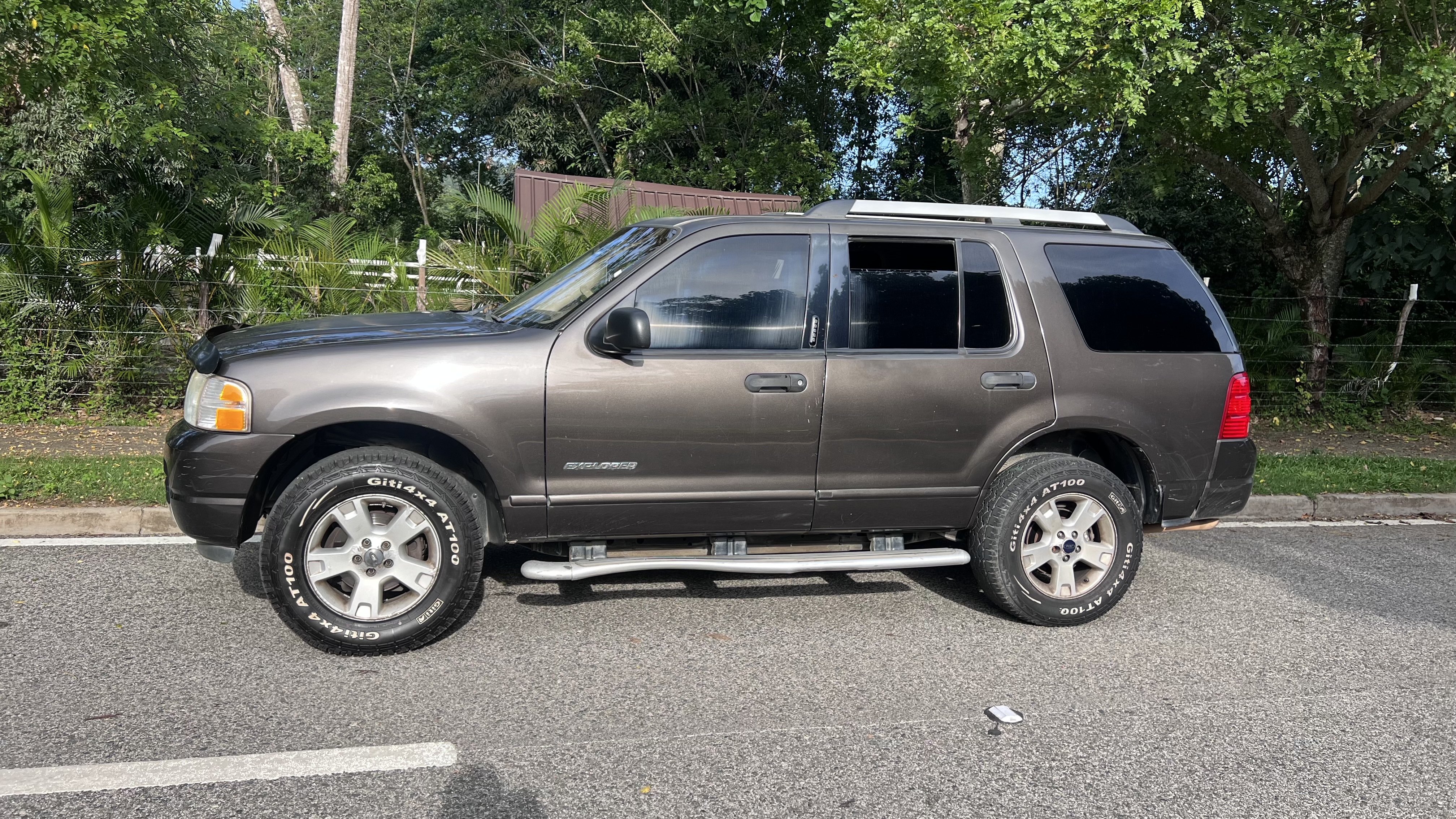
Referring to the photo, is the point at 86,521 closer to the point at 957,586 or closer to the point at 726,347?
the point at 726,347

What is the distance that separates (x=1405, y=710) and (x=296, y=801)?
414 centimetres

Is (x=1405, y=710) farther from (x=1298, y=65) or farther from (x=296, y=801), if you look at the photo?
(x=1298, y=65)

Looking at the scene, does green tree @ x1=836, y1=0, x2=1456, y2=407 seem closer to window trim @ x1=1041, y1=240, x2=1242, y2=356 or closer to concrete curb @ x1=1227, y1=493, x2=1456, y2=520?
concrete curb @ x1=1227, y1=493, x2=1456, y2=520

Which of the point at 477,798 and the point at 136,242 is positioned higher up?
the point at 136,242

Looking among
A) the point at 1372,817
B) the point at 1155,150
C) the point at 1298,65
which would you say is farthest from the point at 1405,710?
the point at 1155,150

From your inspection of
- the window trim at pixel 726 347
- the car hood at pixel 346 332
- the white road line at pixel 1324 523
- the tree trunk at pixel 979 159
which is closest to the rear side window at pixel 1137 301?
the window trim at pixel 726 347

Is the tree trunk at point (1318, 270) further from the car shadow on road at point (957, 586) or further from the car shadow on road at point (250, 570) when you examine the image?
the car shadow on road at point (250, 570)

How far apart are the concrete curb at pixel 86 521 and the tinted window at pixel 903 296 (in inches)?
166

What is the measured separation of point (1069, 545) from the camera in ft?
16.6

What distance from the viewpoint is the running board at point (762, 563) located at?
4562 mm

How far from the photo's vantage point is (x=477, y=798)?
10.6 feet

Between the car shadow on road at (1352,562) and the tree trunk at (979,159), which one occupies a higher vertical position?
the tree trunk at (979,159)

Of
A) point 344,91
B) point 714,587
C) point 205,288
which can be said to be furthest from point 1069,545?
point 344,91

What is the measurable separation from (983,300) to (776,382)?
3.78 ft
